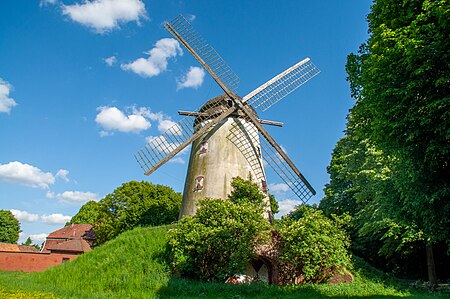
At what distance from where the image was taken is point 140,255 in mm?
16578

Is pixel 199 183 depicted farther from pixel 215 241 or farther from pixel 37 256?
pixel 37 256

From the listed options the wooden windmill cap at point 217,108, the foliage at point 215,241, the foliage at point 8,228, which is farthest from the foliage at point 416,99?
the foliage at point 8,228

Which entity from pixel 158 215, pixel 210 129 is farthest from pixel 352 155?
pixel 158 215

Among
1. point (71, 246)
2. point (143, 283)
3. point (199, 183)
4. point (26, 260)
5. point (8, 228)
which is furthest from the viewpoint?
point (8, 228)


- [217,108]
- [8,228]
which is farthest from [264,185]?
[8,228]

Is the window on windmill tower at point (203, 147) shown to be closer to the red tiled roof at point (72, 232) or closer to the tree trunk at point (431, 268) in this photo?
the tree trunk at point (431, 268)

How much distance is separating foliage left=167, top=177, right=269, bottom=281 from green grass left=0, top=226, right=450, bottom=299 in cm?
95

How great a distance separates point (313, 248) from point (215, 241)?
4419 millimetres

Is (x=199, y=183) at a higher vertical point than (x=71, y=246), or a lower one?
higher

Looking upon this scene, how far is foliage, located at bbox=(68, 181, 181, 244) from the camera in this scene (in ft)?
112

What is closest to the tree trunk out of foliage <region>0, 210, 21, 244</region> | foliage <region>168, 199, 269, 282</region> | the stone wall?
foliage <region>168, 199, 269, 282</region>

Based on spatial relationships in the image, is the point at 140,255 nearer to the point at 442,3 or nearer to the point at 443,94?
the point at 443,94

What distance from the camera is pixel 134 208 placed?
34.5 meters

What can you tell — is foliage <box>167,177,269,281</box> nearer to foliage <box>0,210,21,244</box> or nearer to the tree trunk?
the tree trunk
